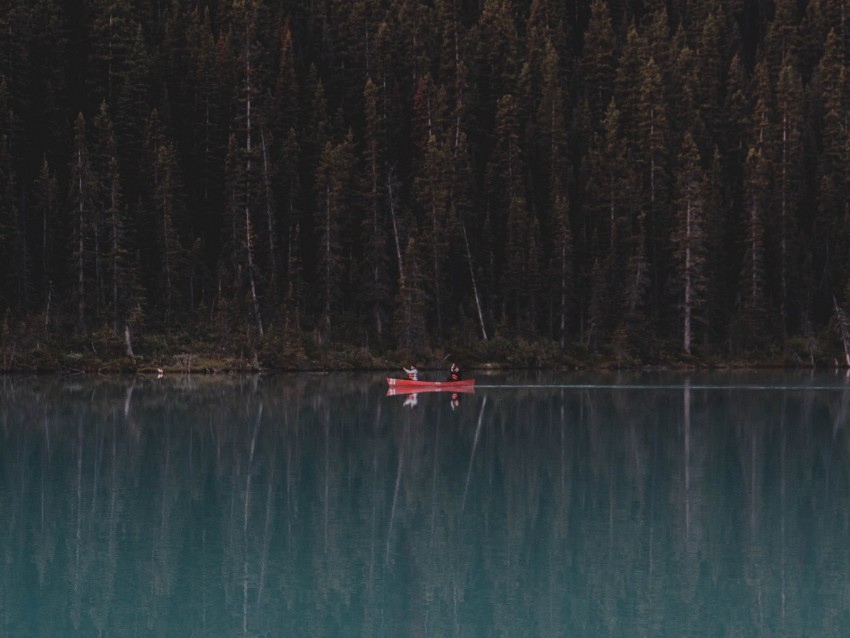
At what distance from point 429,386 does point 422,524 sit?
3819 cm

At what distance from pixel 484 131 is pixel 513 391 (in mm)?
42723

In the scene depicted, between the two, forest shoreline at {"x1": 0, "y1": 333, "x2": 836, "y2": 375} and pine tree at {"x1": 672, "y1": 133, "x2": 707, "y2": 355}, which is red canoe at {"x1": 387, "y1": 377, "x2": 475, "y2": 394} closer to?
forest shoreline at {"x1": 0, "y1": 333, "x2": 836, "y2": 375}

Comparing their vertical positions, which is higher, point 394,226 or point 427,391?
point 394,226

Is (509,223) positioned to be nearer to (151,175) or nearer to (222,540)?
(151,175)

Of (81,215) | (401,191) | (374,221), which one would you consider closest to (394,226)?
(374,221)

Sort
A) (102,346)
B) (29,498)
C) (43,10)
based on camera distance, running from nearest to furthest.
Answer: (29,498)
(102,346)
(43,10)

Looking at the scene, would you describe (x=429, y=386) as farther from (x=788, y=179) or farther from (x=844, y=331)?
(x=788, y=179)

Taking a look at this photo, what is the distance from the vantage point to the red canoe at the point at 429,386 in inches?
2299

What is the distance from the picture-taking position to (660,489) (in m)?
26.0

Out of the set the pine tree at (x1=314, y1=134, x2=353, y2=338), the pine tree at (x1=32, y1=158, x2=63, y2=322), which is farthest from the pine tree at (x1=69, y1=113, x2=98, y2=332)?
the pine tree at (x1=314, y1=134, x2=353, y2=338)

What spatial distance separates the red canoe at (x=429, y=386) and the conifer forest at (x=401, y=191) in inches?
609

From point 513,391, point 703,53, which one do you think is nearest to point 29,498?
point 513,391

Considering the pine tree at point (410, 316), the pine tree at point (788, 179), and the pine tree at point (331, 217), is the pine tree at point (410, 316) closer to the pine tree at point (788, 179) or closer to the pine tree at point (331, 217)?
the pine tree at point (331, 217)

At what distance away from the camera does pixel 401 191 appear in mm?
91188
